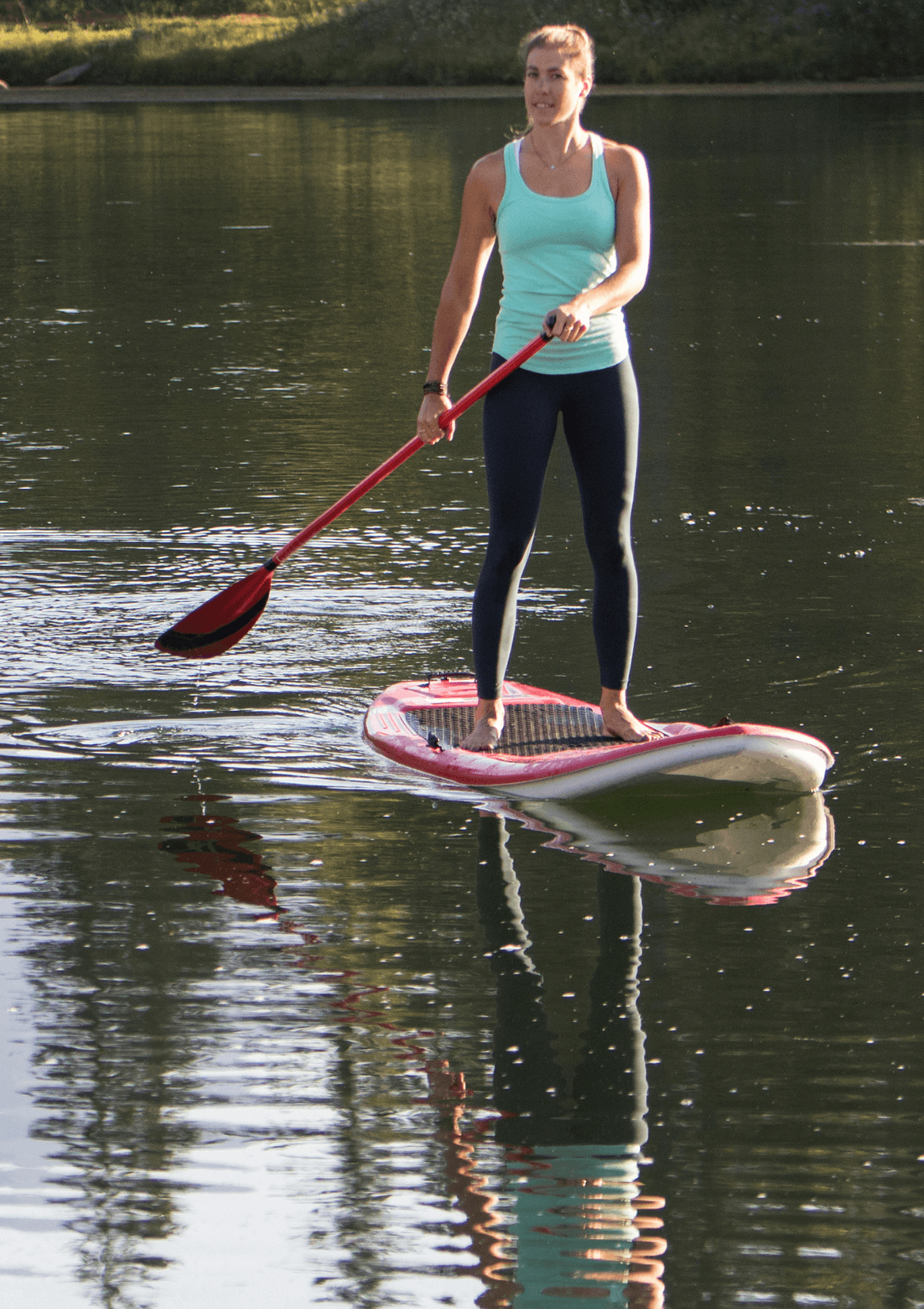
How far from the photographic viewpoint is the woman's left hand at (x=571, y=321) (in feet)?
12.4

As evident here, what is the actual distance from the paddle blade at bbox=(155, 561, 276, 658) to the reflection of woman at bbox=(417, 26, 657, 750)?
67cm

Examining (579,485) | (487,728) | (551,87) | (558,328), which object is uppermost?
(551,87)

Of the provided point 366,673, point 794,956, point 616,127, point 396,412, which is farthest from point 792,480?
point 616,127

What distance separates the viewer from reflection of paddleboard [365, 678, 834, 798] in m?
3.88

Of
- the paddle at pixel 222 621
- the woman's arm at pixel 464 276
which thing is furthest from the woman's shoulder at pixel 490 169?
the paddle at pixel 222 621

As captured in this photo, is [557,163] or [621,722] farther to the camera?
[621,722]

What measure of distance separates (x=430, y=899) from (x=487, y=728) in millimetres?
743

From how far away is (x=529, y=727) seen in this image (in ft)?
14.4

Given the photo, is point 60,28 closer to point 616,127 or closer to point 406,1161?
point 616,127

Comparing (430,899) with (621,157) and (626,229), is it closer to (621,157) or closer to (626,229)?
(626,229)

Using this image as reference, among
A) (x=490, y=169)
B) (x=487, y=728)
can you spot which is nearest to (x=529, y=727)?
(x=487, y=728)

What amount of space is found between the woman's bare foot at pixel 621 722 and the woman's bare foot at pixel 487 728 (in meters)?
0.23

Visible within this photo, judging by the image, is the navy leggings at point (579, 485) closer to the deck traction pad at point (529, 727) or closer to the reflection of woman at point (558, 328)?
the reflection of woman at point (558, 328)

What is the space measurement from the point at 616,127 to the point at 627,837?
22.2 m
